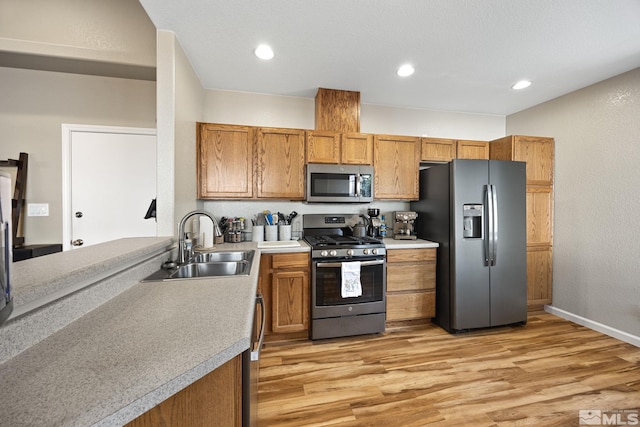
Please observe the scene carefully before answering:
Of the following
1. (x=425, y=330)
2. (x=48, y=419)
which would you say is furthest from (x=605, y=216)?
(x=48, y=419)

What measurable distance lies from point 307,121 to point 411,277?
2.14m

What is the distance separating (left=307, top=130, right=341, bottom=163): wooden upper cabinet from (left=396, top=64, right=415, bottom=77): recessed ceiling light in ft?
2.73

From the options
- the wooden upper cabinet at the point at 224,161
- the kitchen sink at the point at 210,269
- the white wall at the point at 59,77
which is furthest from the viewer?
the wooden upper cabinet at the point at 224,161

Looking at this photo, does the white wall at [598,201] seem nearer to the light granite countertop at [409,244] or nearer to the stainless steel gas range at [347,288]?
the light granite countertop at [409,244]

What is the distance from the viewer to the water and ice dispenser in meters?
2.59

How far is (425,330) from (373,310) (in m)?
0.64

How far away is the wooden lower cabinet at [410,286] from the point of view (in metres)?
2.63

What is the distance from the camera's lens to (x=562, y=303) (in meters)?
2.98

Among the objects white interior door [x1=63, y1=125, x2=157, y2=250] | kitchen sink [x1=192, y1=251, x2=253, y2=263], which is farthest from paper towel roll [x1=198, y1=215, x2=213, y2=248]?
white interior door [x1=63, y1=125, x2=157, y2=250]

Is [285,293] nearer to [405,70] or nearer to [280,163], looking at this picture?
[280,163]

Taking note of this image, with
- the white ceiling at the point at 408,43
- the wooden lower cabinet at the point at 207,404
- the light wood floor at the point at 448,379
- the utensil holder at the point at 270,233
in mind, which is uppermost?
the white ceiling at the point at 408,43

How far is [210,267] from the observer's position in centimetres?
185

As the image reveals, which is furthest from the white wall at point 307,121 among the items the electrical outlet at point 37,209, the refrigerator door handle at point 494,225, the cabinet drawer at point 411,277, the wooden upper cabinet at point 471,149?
the electrical outlet at point 37,209

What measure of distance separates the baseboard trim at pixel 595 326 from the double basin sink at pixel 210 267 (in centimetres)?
350
